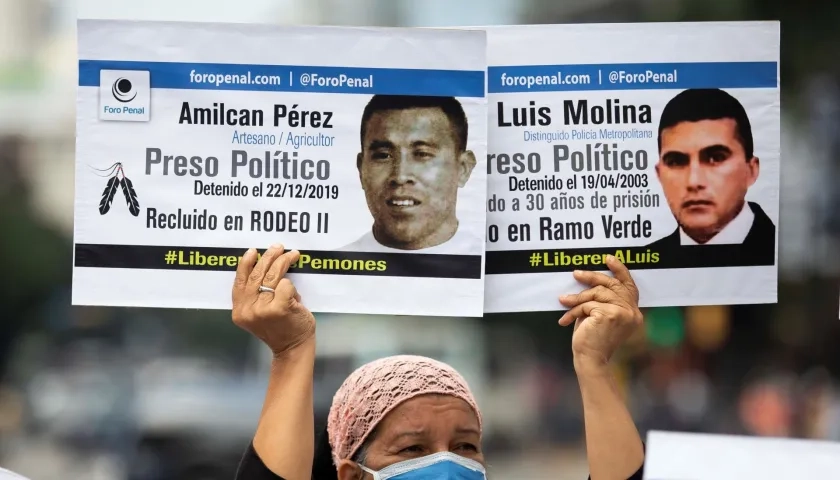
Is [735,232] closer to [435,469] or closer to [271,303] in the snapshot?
[435,469]

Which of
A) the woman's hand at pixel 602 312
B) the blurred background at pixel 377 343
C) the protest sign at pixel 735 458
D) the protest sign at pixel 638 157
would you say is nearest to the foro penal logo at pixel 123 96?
the protest sign at pixel 638 157

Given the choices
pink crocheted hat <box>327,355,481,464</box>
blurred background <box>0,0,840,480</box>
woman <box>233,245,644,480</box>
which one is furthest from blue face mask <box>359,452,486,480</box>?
blurred background <box>0,0,840,480</box>

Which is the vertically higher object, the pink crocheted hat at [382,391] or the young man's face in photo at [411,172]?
the young man's face in photo at [411,172]

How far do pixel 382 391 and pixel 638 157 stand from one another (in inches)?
39.9

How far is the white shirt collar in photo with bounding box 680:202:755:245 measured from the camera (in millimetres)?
3643

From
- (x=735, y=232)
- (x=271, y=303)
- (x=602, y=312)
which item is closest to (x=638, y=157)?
(x=735, y=232)

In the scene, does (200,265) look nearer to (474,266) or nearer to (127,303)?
(127,303)

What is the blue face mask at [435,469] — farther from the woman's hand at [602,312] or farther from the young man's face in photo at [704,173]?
the young man's face in photo at [704,173]

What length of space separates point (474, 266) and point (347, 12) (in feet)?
32.1

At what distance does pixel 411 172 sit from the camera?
356cm

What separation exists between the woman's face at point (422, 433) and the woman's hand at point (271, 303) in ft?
1.22

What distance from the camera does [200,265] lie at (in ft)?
11.6

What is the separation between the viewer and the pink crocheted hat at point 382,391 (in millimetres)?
3654

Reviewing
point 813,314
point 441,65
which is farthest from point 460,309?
point 813,314
